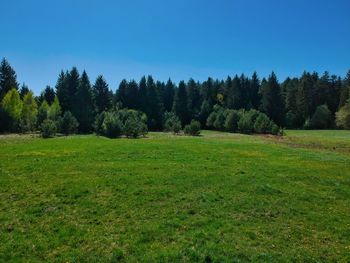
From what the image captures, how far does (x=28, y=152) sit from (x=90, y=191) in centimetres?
1353

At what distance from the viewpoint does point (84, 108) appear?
7550cm

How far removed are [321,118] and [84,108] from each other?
6688 cm

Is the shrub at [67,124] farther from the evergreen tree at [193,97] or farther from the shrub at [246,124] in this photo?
the evergreen tree at [193,97]

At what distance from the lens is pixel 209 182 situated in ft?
53.7

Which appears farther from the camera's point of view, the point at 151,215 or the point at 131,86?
the point at 131,86

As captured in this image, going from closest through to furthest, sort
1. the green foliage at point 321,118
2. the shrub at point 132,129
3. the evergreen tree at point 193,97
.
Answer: the shrub at point 132,129, the green foliage at point 321,118, the evergreen tree at point 193,97

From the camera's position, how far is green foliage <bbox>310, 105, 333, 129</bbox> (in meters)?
95.5

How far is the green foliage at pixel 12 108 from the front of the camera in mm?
63112

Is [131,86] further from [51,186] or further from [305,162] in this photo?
[51,186]

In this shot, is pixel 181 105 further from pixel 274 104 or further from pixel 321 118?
pixel 321 118

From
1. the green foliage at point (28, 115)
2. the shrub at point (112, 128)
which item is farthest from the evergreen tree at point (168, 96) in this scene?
the shrub at point (112, 128)

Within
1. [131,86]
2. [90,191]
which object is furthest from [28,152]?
[131,86]

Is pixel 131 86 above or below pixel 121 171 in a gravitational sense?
above

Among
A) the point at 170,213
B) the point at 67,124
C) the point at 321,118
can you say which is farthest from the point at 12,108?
the point at 321,118
